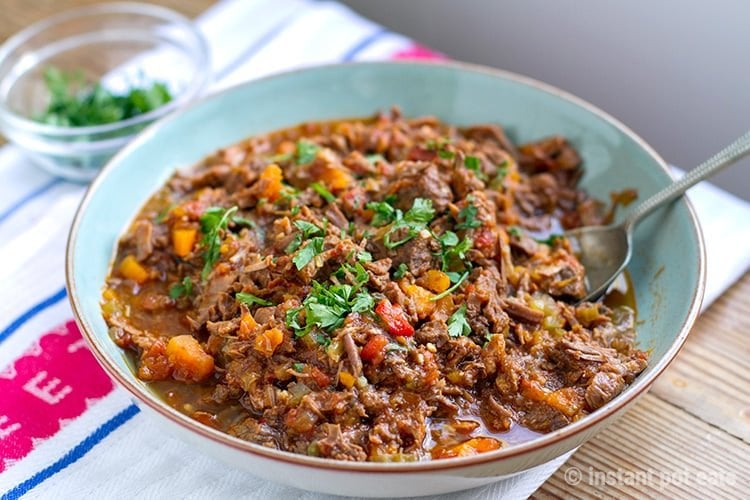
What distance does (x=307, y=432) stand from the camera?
12.4ft

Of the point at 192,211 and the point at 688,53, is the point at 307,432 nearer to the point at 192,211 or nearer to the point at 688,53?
the point at 192,211

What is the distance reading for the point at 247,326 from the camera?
13.5 feet

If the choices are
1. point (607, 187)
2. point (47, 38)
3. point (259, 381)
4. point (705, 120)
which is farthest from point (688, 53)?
point (47, 38)

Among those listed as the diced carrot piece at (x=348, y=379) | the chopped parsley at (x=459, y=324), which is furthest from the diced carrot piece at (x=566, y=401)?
the diced carrot piece at (x=348, y=379)

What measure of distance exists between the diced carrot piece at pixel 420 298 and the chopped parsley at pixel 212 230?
109cm

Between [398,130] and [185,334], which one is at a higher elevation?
[398,130]

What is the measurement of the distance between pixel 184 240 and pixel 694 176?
284cm

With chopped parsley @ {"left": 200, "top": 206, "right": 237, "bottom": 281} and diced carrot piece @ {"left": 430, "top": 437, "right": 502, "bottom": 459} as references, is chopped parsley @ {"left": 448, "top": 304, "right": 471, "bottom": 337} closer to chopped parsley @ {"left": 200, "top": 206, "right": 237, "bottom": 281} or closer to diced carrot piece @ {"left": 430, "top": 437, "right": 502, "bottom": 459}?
diced carrot piece @ {"left": 430, "top": 437, "right": 502, "bottom": 459}

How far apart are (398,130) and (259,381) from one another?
2.16 metres

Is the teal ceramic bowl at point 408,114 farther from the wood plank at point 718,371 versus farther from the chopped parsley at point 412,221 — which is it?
the chopped parsley at point 412,221

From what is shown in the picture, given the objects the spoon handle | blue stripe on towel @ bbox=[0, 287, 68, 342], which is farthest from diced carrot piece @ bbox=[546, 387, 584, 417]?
blue stripe on towel @ bbox=[0, 287, 68, 342]

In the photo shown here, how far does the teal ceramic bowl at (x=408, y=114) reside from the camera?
11.3ft

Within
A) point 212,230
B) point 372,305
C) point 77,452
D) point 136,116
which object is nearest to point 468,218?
point 372,305

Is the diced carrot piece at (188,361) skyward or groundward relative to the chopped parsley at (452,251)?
groundward
